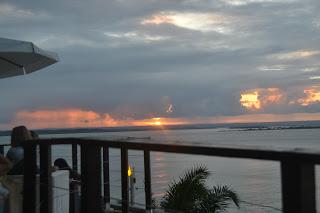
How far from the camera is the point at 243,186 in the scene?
190 feet

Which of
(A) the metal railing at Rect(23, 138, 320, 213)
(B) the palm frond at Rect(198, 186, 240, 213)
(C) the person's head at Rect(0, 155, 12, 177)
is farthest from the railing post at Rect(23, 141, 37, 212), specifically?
(B) the palm frond at Rect(198, 186, 240, 213)

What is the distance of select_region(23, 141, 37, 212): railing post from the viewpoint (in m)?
4.39

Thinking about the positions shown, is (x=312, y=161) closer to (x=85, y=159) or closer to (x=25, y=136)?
(x=85, y=159)

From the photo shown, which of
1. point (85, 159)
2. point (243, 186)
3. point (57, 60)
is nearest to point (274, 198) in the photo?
point (243, 186)

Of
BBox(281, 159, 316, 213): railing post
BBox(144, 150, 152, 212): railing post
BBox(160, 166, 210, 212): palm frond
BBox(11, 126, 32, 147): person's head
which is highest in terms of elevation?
BBox(11, 126, 32, 147): person's head

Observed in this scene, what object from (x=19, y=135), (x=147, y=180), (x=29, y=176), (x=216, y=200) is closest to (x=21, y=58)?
(x=19, y=135)

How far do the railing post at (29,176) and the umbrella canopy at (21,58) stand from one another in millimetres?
1875

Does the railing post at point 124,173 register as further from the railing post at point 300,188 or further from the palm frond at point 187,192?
the palm frond at point 187,192

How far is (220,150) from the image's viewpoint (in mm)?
2482

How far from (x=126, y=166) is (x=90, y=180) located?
265 mm

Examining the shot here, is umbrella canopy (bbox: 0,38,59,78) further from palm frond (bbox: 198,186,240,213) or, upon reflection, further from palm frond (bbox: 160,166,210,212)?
palm frond (bbox: 198,186,240,213)

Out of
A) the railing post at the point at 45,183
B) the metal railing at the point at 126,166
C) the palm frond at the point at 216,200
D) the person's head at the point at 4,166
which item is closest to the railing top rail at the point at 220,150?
the metal railing at the point at 126,166

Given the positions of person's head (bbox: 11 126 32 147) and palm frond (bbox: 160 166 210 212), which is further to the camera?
palm frond (bbox: 160 166 210 212)

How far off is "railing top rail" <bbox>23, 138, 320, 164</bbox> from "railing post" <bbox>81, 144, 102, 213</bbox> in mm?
101
